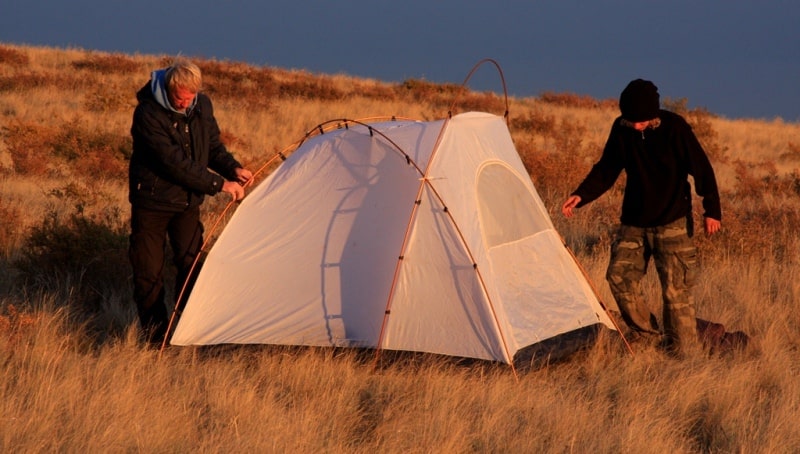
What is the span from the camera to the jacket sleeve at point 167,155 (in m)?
5.57

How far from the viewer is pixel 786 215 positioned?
10320 mm

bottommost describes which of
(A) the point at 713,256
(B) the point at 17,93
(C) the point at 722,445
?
(C) the point at 722,445

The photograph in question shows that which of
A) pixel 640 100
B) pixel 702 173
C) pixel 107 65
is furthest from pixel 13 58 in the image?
pixel 702 173

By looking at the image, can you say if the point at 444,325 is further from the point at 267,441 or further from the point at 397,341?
the point at 267,441

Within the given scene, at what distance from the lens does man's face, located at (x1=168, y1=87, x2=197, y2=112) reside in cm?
551

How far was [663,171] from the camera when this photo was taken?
19.5ft

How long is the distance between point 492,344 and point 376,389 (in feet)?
2.51

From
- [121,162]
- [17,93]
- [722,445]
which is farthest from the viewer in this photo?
[17,93]

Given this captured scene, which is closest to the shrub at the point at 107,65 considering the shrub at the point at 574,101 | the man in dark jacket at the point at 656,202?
the shrub at the point at 574,101

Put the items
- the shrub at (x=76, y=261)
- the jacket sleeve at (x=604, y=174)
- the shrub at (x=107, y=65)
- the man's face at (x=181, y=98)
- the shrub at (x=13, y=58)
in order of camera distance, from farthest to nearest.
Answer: the shrub at (x=107, y=65)
the shrub at (x=13, y=58)
the shrub at (x=76, y=261)
the jacket sleeve at (x=604, y=174)
the man's face at (x=181, y=98)

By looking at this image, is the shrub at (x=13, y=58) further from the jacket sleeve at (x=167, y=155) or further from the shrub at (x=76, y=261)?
the jacket sleeve at (x=167, y=155)

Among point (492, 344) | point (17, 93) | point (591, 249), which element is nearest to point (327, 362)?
point (492, 344)

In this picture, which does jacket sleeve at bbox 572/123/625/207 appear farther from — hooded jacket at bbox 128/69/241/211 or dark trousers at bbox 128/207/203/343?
dark trousers at bbox 128/207/203/343

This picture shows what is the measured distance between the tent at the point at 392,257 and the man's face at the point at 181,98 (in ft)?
2.83
